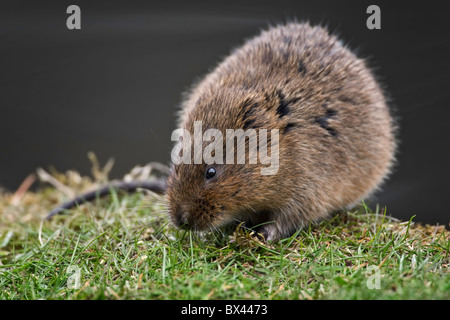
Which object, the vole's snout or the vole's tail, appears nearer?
the vole's snout

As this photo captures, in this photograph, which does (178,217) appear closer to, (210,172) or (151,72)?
(210,172)

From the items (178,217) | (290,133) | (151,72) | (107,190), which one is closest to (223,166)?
(178,217)

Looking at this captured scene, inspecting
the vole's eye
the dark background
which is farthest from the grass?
the dark background

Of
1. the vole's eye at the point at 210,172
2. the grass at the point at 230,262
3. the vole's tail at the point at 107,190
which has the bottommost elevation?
the grass at the point at 230,262

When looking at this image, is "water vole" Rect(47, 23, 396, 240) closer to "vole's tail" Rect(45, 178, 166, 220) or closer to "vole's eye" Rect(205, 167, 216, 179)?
"vole's eye" Rect(205, 167, 216, 179)

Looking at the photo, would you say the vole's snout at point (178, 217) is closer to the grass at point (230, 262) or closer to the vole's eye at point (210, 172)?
the grass at point (230, 262)

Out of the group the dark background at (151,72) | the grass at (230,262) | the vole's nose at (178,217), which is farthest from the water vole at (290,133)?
the dark background at (151,72)
